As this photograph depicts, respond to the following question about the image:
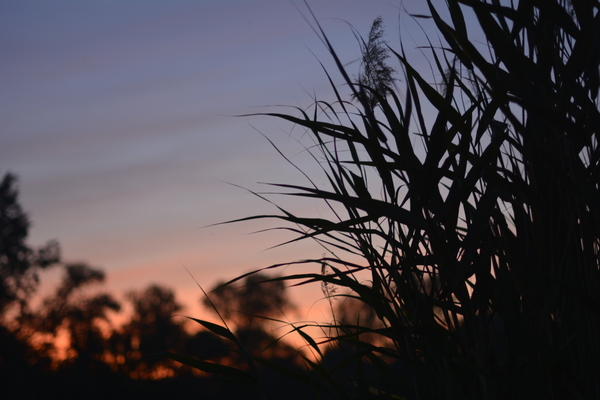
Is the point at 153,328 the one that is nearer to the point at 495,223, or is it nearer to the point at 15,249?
the point at 15,249

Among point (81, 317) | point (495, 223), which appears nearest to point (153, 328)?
point (81, 317)

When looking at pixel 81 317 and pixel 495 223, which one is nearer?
pixel 495 223

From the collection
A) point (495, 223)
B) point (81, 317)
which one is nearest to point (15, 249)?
point (81, 317)

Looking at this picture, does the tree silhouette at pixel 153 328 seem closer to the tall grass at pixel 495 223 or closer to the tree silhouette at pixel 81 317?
the tree silhouette at pixel 81 317

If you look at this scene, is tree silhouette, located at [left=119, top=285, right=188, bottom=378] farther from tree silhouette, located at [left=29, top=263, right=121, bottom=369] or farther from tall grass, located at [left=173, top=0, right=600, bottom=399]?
tall grass, located at [left=173, top=0, right=600, bottom=399]

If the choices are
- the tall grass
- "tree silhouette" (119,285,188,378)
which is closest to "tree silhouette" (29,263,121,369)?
"tree silhouette" (119,285,188,378)

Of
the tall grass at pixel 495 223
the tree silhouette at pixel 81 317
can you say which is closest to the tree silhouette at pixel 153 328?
the tree silhouette at pixel 81 317

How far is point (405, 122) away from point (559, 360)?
0.57 metres

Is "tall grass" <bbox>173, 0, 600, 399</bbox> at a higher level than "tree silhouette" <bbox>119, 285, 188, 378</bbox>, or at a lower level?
lower

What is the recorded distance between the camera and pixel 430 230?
102cm

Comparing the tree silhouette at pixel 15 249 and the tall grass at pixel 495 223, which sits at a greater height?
the tree silhouette at pixel 15 249

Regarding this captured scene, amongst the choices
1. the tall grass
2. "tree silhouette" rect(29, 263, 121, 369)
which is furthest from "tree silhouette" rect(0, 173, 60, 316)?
the tall grass

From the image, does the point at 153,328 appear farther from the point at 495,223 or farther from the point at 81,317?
the point at 495,223

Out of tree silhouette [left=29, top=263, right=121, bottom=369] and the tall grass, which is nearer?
the tall grass
